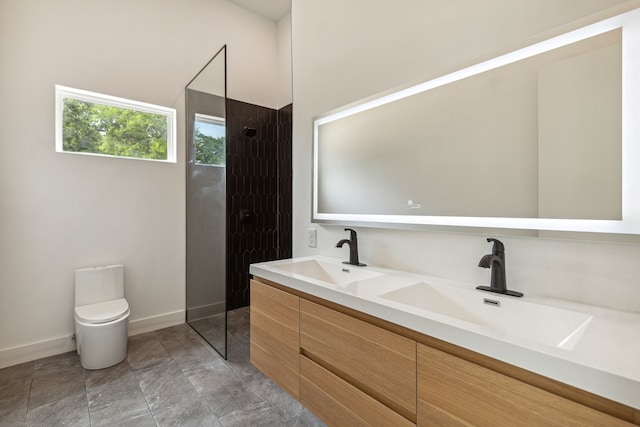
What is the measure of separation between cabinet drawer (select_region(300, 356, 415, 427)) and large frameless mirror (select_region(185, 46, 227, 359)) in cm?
→ 124

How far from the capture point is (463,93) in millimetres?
1364

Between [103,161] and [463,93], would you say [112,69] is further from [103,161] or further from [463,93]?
[463,93]

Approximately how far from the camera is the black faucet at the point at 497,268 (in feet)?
3.85

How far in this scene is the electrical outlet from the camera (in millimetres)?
2191

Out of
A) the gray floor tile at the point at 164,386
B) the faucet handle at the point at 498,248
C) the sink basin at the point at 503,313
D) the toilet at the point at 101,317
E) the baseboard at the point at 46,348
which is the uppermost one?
the faucet handle at the point at 498,248

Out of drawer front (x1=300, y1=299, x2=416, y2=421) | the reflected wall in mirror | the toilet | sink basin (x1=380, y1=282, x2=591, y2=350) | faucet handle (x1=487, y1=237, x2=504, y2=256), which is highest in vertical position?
the reflected wall in mirror

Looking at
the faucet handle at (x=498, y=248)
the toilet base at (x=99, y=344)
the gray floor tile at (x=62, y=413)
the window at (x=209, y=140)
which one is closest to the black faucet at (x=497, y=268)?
the faucet handle at (x=498, y=248)

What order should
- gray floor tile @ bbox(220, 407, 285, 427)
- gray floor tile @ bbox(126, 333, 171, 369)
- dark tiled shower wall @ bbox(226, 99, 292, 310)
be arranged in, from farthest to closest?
dark tiled shower wall @ bbox(226, 99, 292, 310) → gray floor tile @ bbox(126, 333, 171, 369) → gray floor tile @ bbox(220, 407, 285, 427)

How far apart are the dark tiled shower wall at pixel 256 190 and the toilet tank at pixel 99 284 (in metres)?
0.98

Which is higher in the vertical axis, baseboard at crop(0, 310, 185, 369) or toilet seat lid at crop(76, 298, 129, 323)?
toilet seat lid at crop(76, 298, 129, 323)

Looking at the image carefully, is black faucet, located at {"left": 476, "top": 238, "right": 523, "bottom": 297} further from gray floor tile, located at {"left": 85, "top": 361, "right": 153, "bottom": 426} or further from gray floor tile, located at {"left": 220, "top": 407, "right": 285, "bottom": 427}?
gray floor tile, located at {"left": 85, "top": 361, "right": 153, "bottom": 426}

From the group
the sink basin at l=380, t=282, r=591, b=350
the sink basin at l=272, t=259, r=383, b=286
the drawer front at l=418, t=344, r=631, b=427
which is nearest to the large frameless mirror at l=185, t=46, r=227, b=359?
the sink basin at l=272, t=259, r=383, b=286

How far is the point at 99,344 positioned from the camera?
2.19 metres

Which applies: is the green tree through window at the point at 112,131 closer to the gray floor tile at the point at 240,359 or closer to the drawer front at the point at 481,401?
the gray floor tile at the point at 240,359
